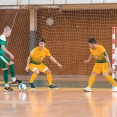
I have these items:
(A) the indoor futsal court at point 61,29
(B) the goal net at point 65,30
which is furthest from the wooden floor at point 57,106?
(B) the goal net at point 65,30

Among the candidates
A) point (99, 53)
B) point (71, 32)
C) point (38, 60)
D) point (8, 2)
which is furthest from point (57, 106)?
point (71, 32)

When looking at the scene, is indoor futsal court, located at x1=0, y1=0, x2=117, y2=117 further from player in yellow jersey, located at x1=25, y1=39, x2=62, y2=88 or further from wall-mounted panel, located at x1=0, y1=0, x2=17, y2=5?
player in yellow jersey, located at x1=25, y1=39, x2=62, y2=88

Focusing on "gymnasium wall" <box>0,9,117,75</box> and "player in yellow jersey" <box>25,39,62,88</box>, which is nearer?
"player in yellow jersey" <box>25,39,62,88</box>

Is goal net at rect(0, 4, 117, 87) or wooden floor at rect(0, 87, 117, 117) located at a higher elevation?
goal net at rect(0, 4, 117, 87)

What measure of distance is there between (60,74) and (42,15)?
3.32m

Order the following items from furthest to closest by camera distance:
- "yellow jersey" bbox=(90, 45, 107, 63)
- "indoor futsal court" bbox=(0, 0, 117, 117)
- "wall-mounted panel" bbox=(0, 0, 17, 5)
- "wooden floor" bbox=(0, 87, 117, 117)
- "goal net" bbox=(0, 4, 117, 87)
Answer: "goal net" bbox=(0, 4, 117, 87) → "indoor futsal court" bbox=(0, 0, 117, 117) → "wall-mounted panel" bbox=(0, 0, 17, 5) → "yellow jersey" bbox=(90, 45, 107, 63) → "wooden floor" bbox=(0, 87, 117, 117)

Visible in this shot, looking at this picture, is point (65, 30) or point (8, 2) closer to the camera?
point (8, 2)

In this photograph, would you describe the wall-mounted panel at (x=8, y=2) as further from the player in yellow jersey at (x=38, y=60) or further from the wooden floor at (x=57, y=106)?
the wooden floor at (x=57, y=106)

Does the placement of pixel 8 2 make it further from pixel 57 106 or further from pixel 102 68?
pixel 57 106

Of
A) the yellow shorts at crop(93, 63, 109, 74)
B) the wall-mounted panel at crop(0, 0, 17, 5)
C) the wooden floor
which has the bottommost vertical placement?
the wooden floor

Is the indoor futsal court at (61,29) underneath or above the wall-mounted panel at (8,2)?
underneath

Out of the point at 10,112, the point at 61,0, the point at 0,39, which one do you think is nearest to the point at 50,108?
the point at 10,112

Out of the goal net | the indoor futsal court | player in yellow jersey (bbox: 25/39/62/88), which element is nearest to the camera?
player in yellow jersey (bbox: 25/39/62/88)

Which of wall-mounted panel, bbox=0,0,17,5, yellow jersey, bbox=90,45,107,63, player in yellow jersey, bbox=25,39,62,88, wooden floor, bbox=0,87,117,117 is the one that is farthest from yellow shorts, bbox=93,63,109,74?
wall-mounted panel, bbox=0,0,17,5
